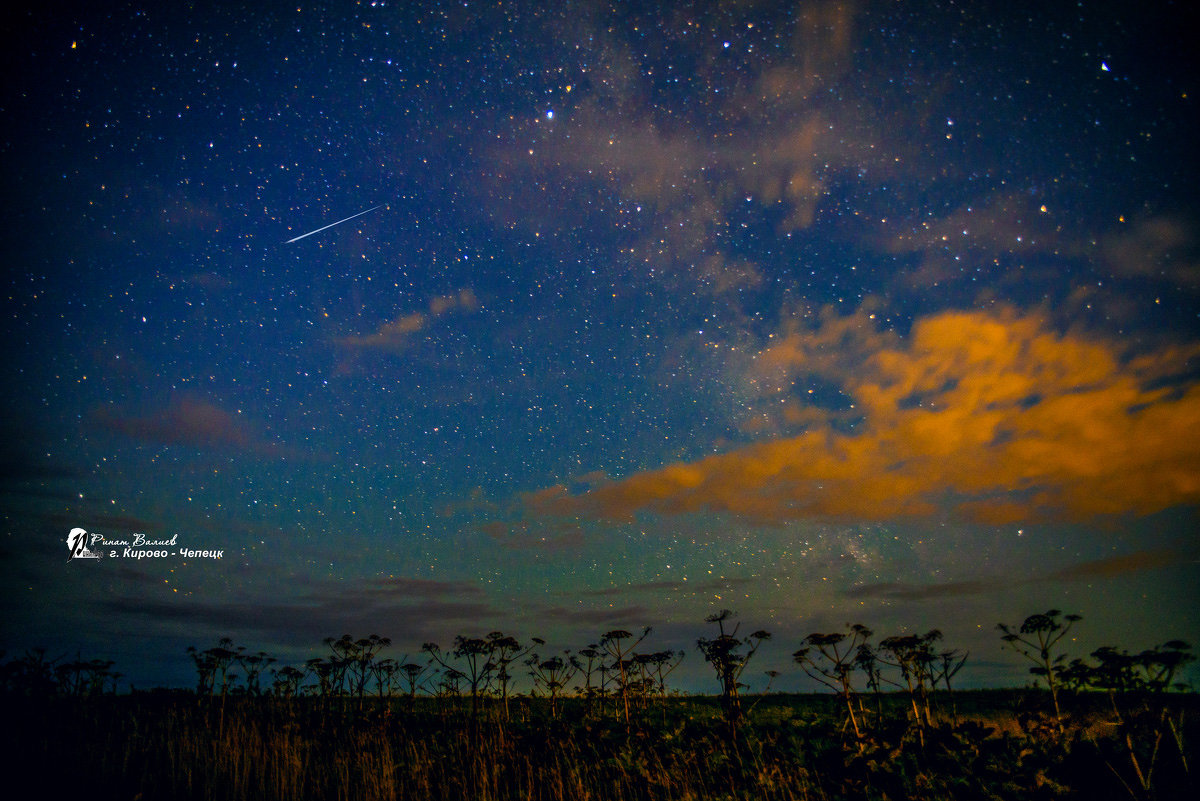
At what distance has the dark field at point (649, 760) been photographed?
479 cm

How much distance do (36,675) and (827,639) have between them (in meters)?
18.7

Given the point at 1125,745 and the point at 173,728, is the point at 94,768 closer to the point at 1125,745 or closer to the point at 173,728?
the point at 173,728

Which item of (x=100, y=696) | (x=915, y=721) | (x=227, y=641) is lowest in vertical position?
(x=100, y=696)

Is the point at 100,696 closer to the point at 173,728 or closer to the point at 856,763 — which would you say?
the point at 173,728

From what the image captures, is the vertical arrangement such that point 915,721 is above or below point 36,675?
above

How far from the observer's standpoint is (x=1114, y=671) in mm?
5660

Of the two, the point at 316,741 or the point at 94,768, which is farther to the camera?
the point at 316,741

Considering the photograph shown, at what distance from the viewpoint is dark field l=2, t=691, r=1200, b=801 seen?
479 cm

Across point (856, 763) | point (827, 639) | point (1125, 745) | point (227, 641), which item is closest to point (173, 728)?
point (227, 641)

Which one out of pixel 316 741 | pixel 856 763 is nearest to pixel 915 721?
pixel 856 763

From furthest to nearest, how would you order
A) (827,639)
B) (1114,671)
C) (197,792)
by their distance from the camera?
(827,639) < (197,792) < (1114,671)

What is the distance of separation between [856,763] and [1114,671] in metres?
3.01

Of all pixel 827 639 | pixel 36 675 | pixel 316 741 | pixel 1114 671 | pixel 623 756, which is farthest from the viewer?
pixel 36 675

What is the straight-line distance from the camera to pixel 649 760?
273 inches
